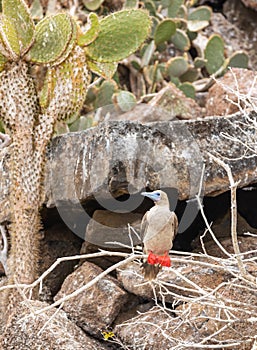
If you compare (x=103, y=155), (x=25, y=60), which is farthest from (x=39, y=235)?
(x=25, y=60)

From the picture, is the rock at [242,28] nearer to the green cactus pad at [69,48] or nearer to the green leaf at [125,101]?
the green leaf at [125,101]

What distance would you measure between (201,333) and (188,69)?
423 cm

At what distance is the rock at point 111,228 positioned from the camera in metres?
4.41

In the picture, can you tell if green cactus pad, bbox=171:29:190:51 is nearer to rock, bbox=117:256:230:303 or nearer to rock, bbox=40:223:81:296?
rock, bbox=40:223:81:296

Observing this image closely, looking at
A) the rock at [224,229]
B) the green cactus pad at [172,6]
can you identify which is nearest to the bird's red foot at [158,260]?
the rock at [224,229]

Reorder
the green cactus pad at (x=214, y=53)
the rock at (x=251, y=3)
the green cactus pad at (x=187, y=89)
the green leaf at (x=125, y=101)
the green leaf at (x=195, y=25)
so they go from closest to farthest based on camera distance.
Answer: the green leaf at (x=125, y=101)
the green cactus pad at (x=187, y=89)
the green cactus pad at (x=214, y=53)
the green leaf at (x=195, y=25)
the rock at (x=251, y=3)

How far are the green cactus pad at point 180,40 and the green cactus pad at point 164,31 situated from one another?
0.34 meters

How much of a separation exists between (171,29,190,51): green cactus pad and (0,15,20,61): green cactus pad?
3408mm

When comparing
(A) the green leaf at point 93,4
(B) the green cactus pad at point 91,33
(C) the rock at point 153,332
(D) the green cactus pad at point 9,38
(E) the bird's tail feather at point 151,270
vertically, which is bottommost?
(C) the rock at point 153,332

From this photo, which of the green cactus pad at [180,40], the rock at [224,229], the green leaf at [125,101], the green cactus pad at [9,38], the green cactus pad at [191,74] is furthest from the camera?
the green cactus pad at [180,40]

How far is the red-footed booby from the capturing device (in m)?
3.25

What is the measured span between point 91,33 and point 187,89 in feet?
7.22

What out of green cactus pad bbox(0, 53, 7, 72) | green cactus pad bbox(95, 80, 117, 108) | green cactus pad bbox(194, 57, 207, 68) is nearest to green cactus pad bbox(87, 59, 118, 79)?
green cactus pad bbox(0, 53, 7, 72)

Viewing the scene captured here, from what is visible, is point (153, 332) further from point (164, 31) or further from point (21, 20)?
point (164, 31)
